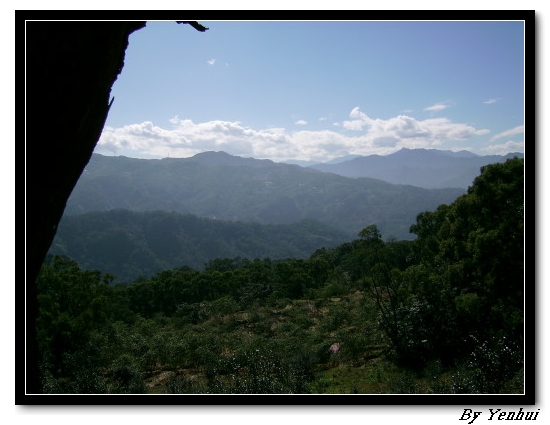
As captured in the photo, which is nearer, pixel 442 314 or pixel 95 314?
pixel 442 314

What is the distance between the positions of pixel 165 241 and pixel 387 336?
147m

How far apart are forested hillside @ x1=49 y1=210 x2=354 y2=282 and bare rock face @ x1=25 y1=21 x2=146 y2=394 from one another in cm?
11510

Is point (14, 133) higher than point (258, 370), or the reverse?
point (14, 133)

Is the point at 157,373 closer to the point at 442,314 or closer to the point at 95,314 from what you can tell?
the point at 95,314

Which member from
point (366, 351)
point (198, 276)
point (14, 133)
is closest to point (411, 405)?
point (14, 133)

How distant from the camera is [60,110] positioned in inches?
92.4

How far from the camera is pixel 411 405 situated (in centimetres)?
439

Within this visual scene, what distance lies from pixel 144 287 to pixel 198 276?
4.55 m

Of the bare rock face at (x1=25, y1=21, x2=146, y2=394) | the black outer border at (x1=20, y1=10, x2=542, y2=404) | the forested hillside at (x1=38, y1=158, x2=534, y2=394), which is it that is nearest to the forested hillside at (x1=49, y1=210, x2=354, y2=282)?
the forested hillside at (x1=38, y1=158, x2=534, y2=394)

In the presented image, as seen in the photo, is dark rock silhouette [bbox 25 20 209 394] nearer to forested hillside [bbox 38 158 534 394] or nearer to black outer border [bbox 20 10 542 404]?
black outer border [bbox 20 10 542 404]

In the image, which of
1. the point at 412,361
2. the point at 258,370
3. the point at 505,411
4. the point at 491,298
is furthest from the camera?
the point at 412,361

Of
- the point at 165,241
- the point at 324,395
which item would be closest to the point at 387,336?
the point at 324,395

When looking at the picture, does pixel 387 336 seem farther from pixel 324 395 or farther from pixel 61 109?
pixel 61 109
